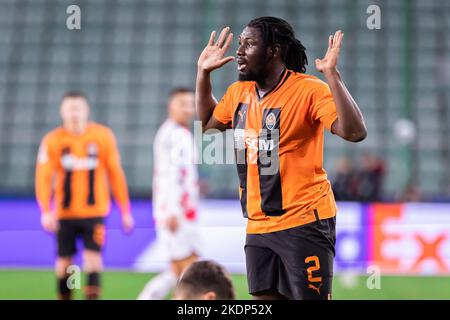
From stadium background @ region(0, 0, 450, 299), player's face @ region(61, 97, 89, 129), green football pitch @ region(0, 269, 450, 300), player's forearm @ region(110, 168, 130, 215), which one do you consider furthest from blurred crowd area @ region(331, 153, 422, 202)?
player's face @ region(61, 97, 89, 129)

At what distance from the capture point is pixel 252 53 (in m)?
3.96

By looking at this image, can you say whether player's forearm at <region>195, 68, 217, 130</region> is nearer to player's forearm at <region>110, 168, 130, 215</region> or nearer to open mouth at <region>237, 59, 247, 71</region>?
open mouth at <region>237, 59, 247, 71</region>

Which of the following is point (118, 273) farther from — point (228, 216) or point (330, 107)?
point (330, 107)

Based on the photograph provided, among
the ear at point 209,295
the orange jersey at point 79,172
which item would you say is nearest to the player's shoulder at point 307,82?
the ear at point 209,295

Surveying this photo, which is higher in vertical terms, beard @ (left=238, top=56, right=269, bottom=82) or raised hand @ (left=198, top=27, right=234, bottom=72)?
raised hand @ (left=198, top=27, right=234, bottom=72)

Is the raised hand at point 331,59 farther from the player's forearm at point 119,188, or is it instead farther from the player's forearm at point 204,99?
the player's forearm at point 119,188

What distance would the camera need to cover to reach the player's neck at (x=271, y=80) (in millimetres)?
4055

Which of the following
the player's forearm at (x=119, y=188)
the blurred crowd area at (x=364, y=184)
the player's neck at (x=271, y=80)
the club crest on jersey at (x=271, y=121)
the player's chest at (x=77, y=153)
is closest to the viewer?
the club crest on jersey at (x=271, y=121)

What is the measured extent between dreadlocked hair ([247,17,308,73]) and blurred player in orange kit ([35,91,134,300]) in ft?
12.6

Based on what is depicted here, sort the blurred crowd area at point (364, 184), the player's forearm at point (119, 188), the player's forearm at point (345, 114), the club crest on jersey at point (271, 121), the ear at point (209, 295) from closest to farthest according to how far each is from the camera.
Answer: the ear at point (209, 295)
the player's forearm at point (345, 114)
the club crest on jersey at point (271, 121)
the player's forearm at point (119, 188)
the blurred crowd area at point (364, 184)

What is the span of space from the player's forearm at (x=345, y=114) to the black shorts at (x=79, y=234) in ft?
14.0

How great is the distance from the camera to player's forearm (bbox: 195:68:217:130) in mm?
4160
